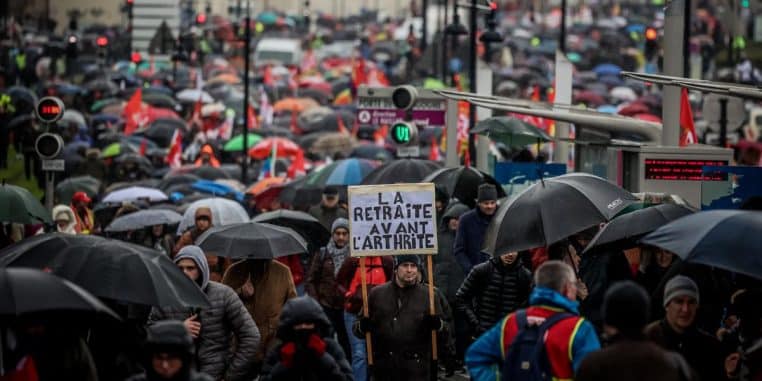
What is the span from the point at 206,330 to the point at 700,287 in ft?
9.40

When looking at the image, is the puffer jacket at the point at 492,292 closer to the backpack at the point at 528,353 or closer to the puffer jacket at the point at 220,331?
the puffer jacket at the point at 220,331

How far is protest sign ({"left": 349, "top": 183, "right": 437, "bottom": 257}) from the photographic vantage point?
13727 mm

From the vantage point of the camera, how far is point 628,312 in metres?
8.60

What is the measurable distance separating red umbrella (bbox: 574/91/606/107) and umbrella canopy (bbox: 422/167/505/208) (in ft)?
106

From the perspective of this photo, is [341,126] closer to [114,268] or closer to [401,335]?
[401,335]

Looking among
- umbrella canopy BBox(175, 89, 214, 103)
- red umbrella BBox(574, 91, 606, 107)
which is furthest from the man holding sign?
red umbrella BBox(574, 91, 606, 107)

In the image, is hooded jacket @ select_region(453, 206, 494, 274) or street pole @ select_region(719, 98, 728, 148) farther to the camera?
street pole @ select_region(719, 98, 728, 148)

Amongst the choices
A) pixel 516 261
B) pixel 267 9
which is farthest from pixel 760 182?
pixel 267 9

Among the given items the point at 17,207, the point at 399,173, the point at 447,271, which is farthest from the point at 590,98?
the point at 17,207

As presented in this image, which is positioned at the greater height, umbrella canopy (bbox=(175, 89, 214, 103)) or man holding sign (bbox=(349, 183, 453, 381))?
umbrella canopy (bbox=(175, 89, 214, 103))

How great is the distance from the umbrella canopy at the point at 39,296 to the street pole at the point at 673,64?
9469 mm

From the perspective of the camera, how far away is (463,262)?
53.7 ft

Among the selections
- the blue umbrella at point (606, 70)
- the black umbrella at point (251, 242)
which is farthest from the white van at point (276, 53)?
the black umbrella at point (251, 242)

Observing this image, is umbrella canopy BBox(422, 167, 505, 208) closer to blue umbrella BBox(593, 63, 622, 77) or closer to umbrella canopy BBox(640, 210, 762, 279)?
umbrella canopy BBox(640, 210, 762, 279)
